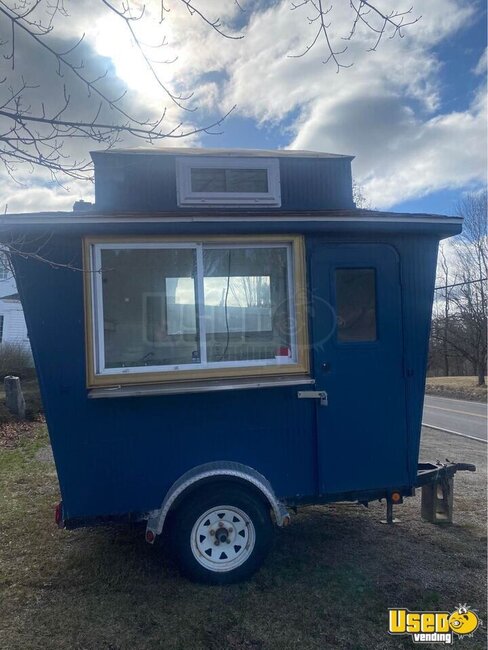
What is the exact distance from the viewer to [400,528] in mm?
4922

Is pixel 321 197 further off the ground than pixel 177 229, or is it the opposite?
pixel 321 197

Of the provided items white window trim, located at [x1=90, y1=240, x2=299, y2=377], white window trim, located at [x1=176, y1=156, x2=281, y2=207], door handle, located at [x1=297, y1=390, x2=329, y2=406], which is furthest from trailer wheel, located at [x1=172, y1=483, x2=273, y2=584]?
white window trim, located at [x1=176, y1=156, x2=281, y2=207]

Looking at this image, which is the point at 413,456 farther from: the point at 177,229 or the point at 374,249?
the point at 177,229

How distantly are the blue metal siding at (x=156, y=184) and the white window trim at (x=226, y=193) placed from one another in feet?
0.24

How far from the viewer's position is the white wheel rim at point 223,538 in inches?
148

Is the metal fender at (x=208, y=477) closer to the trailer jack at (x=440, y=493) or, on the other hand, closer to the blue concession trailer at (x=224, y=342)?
the blue concession trailer at (x=224, y=342)

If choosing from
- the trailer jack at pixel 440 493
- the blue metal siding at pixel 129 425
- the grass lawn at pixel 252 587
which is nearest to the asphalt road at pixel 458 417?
the trailer jack at pixel 440 493

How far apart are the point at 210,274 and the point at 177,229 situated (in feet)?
1.53

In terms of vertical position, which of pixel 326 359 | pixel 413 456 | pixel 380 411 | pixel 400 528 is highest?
pixel 326 359

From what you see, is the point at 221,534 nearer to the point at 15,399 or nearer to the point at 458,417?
the point at 15,399

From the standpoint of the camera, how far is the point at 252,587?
3.71 m

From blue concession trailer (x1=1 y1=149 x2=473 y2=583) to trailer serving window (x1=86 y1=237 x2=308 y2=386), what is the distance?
0.01 metres

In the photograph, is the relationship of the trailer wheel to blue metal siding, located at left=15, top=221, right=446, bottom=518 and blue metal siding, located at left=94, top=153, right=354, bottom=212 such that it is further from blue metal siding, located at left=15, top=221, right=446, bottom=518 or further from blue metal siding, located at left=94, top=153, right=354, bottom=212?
blue metal siding, located at left=94, top=153, right=354, bottom=212

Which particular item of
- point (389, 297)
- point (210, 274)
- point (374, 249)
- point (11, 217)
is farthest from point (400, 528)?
point (11, 217)
